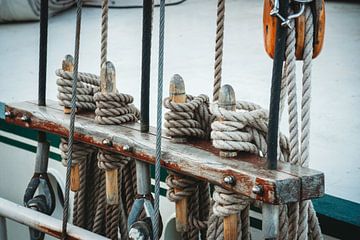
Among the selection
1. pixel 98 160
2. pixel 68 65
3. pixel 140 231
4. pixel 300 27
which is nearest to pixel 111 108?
pixel 98 160

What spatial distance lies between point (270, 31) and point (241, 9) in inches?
97.4

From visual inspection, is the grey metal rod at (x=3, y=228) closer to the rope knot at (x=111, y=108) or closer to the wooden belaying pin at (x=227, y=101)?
the rope knot at (x=111, y=108)

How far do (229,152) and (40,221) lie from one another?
1.76 feet

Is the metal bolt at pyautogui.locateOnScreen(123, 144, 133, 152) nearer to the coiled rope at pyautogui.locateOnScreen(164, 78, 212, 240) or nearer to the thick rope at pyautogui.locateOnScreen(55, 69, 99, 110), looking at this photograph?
the coiled rope at pyautogui.locateOnScreen(164, 78, 212, 240)

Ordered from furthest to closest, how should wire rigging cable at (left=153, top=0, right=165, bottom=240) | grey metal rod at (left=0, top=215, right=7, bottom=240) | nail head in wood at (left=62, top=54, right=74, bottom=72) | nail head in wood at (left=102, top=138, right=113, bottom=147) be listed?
nail head in wood at (left=62, top=54, right=74, bottom=72)
grey metal rod at (left=0, top=215, right=7, bottom=240)
nail head in wood at (left=102, top=138, right=113, bottom=147)
wire rigging cable at (left=153, top=0, right=165, bottom=240)

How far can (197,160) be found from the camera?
1677 mm

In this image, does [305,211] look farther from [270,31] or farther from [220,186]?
[270,31]

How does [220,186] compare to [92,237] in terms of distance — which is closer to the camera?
[220,186]

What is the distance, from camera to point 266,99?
8.78ft

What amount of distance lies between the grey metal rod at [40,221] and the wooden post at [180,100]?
0.74 ft

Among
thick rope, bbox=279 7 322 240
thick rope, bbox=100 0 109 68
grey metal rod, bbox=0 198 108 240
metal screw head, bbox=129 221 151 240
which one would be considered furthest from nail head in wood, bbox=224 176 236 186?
thick rope, bbox=100 0 109 68

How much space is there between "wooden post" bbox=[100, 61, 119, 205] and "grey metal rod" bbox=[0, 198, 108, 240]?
184 millimetres

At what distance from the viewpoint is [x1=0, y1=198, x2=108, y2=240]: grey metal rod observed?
71.1 inches

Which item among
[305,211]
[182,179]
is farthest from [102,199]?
[305,211]
